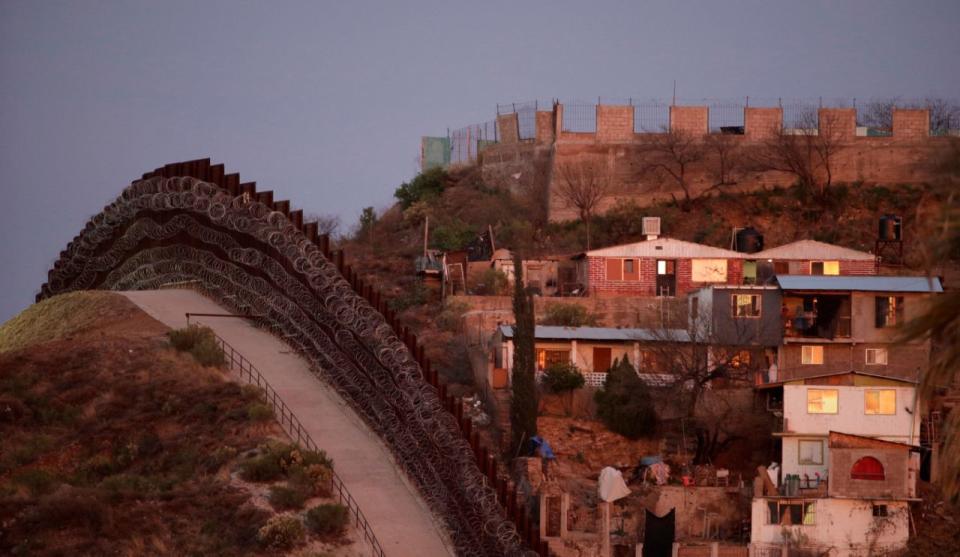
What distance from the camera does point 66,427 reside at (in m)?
31.1

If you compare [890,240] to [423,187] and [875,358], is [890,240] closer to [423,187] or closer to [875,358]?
[875,358]

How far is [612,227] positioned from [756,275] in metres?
9.19

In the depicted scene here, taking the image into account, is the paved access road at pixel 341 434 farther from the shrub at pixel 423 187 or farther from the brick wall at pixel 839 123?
the brick wall at pixel 839 123

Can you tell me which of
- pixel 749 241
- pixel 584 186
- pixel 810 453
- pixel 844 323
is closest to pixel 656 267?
pixel 749 241

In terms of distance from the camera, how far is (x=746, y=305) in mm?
43812

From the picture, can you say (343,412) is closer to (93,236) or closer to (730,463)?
(730,463)

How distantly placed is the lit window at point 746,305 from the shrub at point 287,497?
19325 millimetres

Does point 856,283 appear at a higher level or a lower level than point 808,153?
lower

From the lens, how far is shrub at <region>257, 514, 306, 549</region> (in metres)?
26.0

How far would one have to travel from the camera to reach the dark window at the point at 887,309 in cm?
4212

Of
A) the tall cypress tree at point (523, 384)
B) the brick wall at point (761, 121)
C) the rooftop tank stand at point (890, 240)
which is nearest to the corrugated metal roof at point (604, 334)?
the tall cypress tree at point (523, 384)

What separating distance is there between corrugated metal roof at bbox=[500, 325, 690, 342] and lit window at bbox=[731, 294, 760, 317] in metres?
1.85

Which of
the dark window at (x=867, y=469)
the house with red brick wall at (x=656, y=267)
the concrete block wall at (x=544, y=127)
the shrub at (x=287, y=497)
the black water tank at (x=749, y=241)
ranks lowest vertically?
the shrub at (x=287, y=497)

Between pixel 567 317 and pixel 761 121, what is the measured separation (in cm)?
2020
